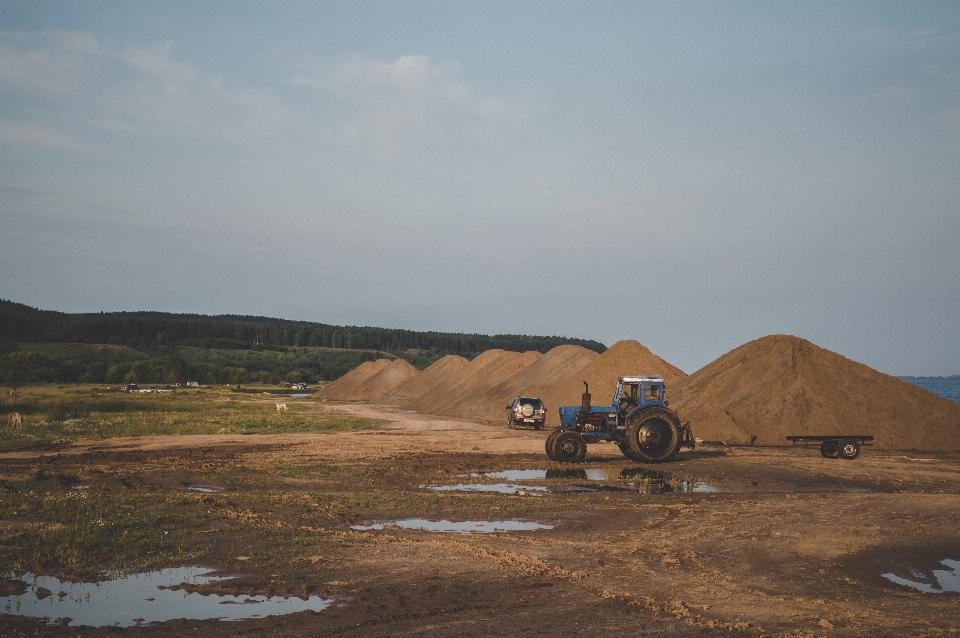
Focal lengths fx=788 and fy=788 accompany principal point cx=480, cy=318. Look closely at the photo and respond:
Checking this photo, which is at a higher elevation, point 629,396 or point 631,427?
point 629,396

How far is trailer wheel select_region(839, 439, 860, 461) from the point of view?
31.6 m

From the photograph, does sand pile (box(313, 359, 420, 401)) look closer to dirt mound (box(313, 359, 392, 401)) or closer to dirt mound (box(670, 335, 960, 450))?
dirt mound (box(313, 359, 392, 401))

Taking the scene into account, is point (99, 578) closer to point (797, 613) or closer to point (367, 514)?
point (367, 514)

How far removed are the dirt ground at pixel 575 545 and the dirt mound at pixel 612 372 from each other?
24168 mm

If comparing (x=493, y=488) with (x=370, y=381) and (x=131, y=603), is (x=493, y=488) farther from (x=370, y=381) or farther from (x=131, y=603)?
(x=370, y=381)

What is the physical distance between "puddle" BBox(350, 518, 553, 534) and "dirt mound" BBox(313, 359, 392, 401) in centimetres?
9302

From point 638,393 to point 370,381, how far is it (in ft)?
283

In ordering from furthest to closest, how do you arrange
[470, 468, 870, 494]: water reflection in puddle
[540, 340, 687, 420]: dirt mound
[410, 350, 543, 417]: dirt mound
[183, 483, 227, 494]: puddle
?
[410, 350, 543, 417]: dirt mound, [540, 340, 687, 420]: dirt mound, [470, 468, 870, 494]: water reflection in puddle, [183, 483, 227, 494]: puddle

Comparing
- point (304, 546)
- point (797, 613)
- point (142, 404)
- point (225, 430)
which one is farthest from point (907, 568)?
point (142, 404)

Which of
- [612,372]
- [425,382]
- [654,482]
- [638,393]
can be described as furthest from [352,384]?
[654,482]

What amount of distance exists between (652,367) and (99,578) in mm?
45973

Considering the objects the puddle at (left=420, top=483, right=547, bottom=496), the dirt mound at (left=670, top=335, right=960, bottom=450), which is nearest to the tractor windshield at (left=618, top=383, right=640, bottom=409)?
the puddle at (left=420, top=483, right=547, bottom=496)

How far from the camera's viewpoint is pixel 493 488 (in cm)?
2216

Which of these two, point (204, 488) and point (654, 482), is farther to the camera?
point (654, 482)
